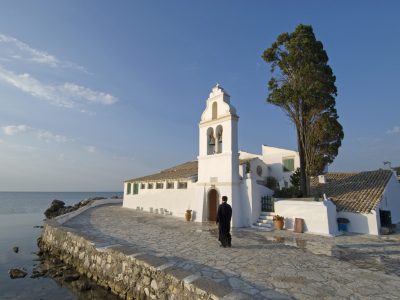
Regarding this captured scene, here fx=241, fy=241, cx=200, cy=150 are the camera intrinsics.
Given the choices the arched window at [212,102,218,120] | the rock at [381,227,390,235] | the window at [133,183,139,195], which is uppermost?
the arched window at [212,102,218,120]

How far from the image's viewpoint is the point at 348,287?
5727 millimetres

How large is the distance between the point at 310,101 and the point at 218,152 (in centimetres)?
672

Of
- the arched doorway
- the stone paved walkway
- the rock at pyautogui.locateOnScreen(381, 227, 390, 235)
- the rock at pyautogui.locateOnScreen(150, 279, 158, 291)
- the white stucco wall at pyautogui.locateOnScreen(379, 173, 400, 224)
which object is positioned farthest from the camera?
the arched doorway

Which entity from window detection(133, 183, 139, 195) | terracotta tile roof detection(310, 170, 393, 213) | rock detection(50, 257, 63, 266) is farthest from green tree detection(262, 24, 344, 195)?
window detection(133, 183, 139, 195)

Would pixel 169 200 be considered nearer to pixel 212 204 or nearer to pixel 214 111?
pixel 212 204

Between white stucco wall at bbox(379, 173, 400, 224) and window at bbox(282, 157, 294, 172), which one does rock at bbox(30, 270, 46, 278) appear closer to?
white stucco wall at bbox(379, 173, 400, 224)

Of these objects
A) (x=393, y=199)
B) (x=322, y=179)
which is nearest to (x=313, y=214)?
(x=322, y=179)

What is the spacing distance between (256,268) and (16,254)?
14276 mm

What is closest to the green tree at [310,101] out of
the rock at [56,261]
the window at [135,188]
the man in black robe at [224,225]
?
the man in black robe at [224,225]

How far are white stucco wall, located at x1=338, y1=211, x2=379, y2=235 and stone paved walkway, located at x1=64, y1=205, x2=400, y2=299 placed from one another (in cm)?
104

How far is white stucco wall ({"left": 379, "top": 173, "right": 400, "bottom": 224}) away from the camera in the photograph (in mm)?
14930

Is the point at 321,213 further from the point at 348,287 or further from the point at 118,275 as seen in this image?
the point at 118,275

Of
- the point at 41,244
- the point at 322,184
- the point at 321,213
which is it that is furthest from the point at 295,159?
the point at 41,244

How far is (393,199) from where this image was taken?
647 inches
